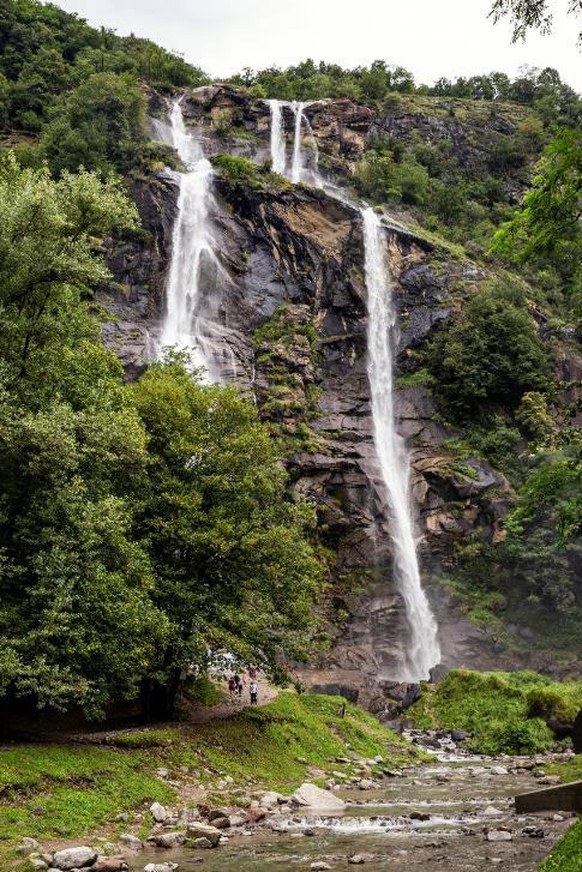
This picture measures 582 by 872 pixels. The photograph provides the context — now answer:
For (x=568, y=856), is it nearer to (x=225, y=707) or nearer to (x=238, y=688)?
(x=225, y=707)

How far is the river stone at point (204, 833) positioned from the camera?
525 inches

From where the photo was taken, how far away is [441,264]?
61406mm

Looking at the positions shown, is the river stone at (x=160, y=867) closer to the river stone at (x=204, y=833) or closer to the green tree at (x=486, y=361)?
the river stone at (x=204, y=833)

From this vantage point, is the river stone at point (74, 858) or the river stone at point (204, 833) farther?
the river stone at point (204, 833)

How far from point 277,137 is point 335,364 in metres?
35.2

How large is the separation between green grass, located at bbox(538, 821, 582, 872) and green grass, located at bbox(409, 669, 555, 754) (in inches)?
881

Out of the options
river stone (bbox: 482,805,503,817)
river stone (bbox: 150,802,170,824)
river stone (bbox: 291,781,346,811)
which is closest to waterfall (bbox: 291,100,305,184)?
river stone (bbox: 291,781,346,811)

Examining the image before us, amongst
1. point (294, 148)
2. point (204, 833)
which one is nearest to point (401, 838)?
point (204, 833)

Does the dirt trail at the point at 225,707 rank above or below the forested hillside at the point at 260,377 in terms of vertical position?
below

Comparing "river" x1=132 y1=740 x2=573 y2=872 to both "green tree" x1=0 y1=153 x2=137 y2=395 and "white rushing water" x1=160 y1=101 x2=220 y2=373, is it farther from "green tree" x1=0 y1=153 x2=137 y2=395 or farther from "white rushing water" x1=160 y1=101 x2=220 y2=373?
"white rushing water" x1=160 y1=101 x2=220 y2=373

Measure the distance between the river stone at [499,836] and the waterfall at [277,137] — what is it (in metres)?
66.6

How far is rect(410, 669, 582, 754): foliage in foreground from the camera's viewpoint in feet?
97.6

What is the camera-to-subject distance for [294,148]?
7588cm

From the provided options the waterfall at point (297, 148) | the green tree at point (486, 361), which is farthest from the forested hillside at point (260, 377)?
the waterfall at point (297, 148)
